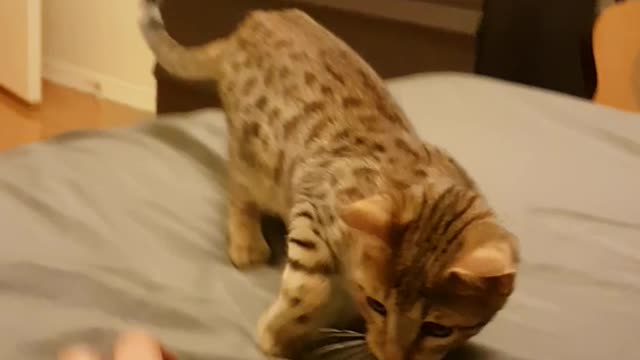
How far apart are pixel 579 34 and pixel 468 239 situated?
141 centimetres

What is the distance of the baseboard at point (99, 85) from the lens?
9.62 ft

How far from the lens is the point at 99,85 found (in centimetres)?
298

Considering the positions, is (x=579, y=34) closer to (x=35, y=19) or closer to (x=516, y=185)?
(x=516, y=185)

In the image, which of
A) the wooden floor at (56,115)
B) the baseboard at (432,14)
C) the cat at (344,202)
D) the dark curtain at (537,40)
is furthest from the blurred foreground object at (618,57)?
the wooden floor at (56,115)

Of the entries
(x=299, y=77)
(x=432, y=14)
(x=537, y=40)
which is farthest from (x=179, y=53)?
(x=537, y=40)

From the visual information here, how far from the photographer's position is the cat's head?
0.93 meters

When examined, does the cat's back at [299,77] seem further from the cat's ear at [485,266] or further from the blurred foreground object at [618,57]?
the blurred foreground object at [618,57]

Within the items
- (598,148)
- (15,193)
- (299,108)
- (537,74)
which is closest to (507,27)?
(537,74)

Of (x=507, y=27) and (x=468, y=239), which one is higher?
(x=468, y=239)

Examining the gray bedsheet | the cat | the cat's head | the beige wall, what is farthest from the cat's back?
the beige wall

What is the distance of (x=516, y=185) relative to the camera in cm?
141

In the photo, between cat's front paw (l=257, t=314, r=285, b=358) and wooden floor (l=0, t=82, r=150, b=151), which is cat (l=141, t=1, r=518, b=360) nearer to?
cat's front paw (l=257, t=314, r=285, b=358)

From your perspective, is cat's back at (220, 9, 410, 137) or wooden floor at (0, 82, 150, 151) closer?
cat's back at (220, 9, 410, 137)

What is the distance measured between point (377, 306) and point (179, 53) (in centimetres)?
67
